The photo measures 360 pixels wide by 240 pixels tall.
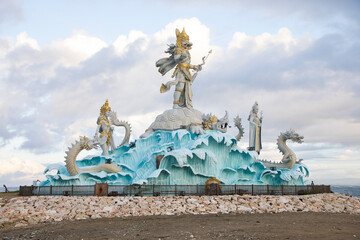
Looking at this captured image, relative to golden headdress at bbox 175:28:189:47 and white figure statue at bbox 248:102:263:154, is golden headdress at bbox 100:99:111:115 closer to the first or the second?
golden headdress at bbox 175:28:189:47

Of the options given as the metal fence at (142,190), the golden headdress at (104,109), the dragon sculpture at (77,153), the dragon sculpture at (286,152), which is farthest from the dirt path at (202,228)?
the golden headdress at (104,109)

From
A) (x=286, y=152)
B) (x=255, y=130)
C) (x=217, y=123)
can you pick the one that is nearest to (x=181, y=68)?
(x=217, y=123)

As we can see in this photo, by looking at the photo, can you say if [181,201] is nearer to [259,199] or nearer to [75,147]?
[259,199]

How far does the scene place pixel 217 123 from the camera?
963 inches

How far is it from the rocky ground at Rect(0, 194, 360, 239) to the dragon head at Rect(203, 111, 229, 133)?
7744 millimetres

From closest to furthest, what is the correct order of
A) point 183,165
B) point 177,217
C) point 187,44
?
point 177,217, point 183,165, point 187,44

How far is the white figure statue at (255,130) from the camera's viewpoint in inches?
998

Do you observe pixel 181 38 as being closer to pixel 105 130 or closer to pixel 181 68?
pixel 181 68

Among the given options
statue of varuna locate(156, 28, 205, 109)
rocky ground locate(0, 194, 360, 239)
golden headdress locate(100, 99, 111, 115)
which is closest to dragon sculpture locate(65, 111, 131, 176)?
golden headdress locate(100, 99, 111, 115)

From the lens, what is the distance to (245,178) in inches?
891

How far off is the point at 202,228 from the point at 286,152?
14.6 meters

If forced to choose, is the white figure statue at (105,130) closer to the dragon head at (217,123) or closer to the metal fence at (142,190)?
the metal fence at (142,190)

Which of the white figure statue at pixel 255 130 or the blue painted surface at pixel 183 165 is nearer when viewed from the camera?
the blue painted surface at pixel 183 165

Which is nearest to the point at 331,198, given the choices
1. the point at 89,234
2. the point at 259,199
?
the point at 259,199
